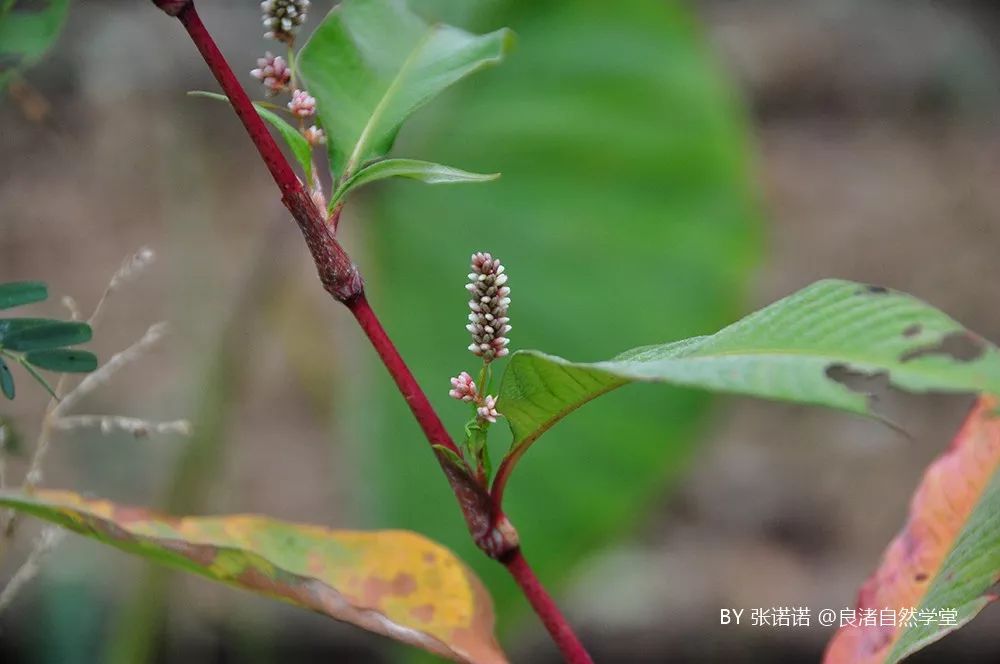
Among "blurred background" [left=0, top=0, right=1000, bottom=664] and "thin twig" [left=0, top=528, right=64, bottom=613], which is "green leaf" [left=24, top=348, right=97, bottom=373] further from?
"blurred background" [left=0, top=0, right=1000, bottom=664]

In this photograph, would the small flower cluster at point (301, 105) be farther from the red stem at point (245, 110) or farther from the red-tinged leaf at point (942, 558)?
the red-tinged leaf at point (942, 558)

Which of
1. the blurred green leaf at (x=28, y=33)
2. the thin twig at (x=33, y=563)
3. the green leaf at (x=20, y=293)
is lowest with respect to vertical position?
the thin twig at (x=33, y=563)

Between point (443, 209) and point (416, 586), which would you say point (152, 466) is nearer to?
point (443, 209)

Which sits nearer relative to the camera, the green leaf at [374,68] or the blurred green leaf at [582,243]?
the green leaf at [374,68]

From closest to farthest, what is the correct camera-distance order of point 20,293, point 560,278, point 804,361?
1. point 804,361
2. point 20,293
3. point 560,278

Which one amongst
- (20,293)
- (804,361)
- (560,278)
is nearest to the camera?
(804,361)

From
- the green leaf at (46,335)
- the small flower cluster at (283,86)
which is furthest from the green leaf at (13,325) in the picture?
the small flower cluster at (283,86)

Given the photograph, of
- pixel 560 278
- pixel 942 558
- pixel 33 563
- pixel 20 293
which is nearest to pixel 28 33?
pixel 20 293

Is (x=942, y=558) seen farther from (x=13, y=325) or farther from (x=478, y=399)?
(x=13, y=325)

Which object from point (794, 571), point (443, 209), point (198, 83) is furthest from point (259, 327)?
point (794, 571)
